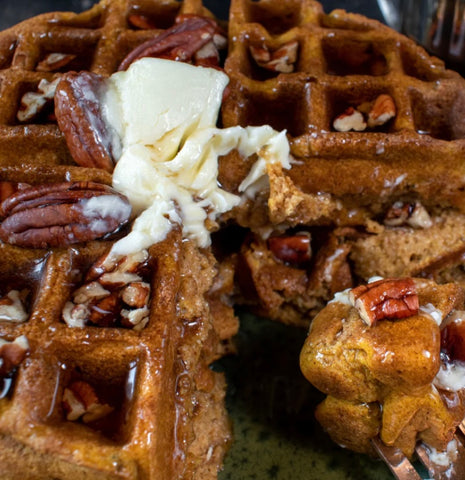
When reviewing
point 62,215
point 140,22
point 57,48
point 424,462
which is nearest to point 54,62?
point 57,48

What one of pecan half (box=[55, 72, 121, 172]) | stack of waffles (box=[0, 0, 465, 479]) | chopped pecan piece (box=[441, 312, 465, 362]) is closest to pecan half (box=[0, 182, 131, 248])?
stack of waffles (box=[0, 0, 465, 479])

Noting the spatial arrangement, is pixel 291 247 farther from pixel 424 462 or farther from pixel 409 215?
pixel 424 462

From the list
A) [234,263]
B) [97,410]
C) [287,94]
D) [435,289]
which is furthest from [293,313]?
[97,410]

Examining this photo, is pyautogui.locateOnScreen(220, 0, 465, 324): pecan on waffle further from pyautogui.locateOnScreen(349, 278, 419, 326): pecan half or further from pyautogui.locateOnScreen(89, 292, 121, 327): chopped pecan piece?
pyautogui.locateOnScreen(89, 292, 121, 327): chopped pecan piece

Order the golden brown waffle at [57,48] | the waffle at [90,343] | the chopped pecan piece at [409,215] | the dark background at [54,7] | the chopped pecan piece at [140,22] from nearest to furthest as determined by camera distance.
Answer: the waffle at [90,343] → the golden brown waffle at [57,48] → the chopped pecan piece at [409,215] → the chopped pecan piece at [140,22] → the dark background at [54,7]

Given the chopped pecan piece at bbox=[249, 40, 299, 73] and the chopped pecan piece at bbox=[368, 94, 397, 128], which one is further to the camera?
the chopped pecan piece at bbox=[249, 40, 299, 73]

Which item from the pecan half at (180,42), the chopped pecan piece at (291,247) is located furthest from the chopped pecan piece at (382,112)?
the pecan half at (180,42)

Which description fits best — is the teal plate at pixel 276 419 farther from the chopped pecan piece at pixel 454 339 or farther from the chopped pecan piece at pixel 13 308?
the chopped pecan piece at pixel 13 308
